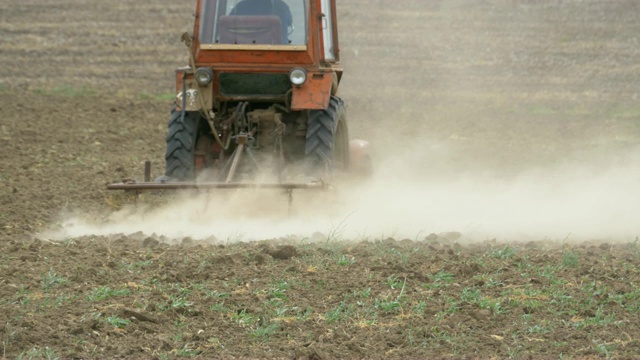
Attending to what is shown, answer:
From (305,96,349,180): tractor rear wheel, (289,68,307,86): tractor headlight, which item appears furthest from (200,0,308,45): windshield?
(305,96,349,180): tractor rear wheel

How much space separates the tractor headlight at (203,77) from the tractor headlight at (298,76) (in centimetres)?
76

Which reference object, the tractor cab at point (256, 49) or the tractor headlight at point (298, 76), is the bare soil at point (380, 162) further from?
the tractor headlight at point (298, 76)

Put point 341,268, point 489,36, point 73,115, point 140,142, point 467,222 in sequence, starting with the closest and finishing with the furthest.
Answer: point 341,268 < point 467,222 < point 140,142 < point 73,115 < point 489,36

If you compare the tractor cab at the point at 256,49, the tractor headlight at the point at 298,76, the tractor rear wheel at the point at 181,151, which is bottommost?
the tractor rear wheel at the point at 181,151

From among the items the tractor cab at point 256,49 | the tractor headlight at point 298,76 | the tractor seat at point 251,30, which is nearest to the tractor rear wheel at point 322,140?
the tractor cab at point 256,49

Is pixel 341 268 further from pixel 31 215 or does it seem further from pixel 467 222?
pixel 31 215

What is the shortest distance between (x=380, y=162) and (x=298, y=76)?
455 centimetres

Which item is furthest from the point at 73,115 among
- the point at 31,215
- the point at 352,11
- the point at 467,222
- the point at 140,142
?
the point at 352,11

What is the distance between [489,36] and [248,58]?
1721 centimetres

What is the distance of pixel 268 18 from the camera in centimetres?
1035

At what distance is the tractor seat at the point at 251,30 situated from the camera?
409 inches

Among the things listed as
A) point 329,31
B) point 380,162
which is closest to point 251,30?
point 329,31

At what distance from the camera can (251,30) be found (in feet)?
34.2

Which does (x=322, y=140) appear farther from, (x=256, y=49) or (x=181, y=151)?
(x=181, y=151)
